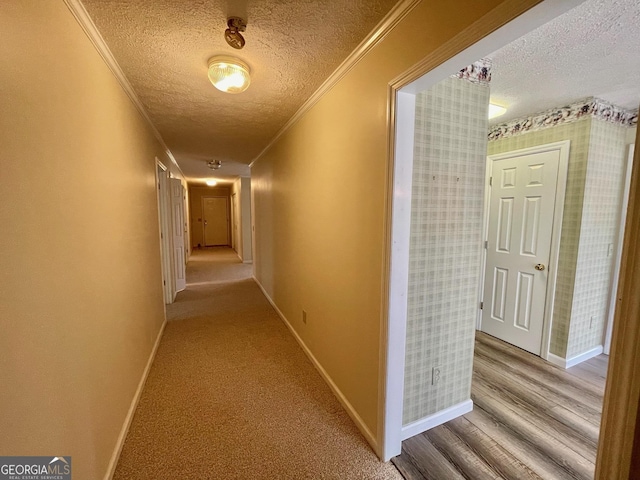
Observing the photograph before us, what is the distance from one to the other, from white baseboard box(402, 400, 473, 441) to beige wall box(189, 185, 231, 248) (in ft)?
30.6

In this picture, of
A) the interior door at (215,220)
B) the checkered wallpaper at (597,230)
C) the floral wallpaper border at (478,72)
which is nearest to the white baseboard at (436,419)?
the checkered wallpaper at (597,230)

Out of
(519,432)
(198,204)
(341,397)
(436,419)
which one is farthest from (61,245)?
(198,204)

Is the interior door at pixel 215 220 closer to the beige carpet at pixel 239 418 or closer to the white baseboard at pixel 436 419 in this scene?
the beige carpet at pixel 239 418

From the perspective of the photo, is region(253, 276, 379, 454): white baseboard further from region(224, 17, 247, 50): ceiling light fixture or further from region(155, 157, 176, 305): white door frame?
region(224, 17, 247, 50): ceiling light fixture

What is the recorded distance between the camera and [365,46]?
146cm

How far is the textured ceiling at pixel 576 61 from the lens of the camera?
1.33m

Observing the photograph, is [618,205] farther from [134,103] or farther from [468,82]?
[134,103]

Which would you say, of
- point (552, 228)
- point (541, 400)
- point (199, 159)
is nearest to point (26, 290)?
point (541, 400)

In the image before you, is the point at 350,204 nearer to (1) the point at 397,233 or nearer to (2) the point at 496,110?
(1) the point at 397,233

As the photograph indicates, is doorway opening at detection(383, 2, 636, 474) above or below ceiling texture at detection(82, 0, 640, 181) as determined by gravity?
below

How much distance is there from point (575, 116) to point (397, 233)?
2.31 meters

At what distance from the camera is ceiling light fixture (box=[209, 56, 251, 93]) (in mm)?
1636

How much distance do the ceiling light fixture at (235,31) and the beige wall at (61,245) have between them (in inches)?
25.2
